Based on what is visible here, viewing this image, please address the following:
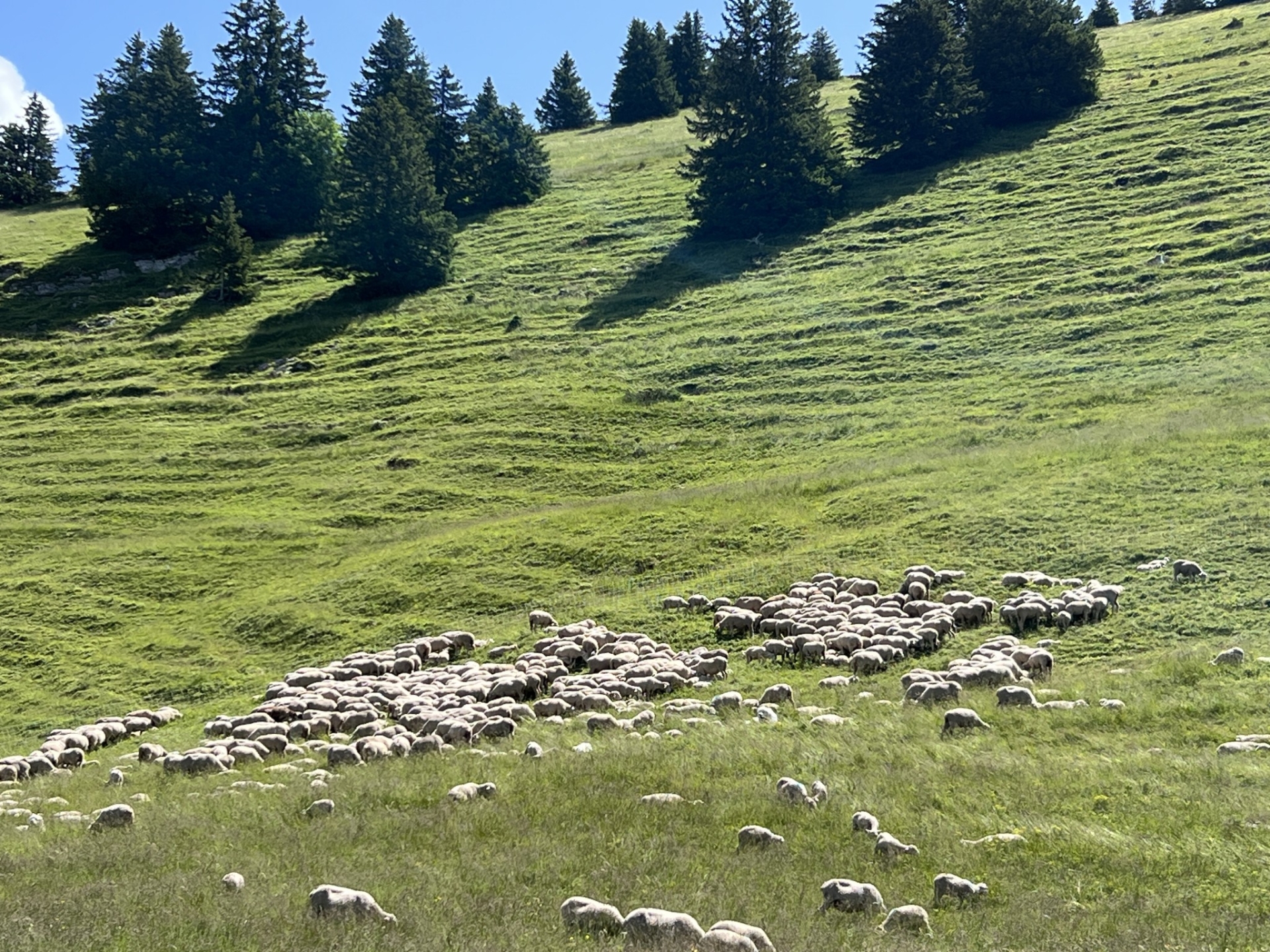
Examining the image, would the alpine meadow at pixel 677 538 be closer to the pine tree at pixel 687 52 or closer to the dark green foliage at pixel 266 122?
the dark green foliage at pixel 266 122

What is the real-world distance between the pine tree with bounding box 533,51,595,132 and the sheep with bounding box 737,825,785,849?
153 m

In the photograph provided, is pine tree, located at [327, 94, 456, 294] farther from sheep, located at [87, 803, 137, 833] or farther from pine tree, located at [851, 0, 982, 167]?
sheep, located at [87, 803, 137, 833]

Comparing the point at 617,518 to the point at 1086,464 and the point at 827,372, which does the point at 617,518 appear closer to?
the point at 1086,464

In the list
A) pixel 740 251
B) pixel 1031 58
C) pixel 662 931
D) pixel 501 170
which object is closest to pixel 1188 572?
pixel 662 931

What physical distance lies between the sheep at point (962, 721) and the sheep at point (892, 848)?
488 centimetres

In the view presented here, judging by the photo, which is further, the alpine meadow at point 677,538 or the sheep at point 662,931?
the alpine meadow at point 677,538

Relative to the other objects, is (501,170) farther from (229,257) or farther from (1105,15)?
(1105,15)

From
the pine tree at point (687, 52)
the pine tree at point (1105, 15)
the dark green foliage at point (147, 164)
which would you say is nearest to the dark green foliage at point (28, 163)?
the dark green foliage at point (147, 164)

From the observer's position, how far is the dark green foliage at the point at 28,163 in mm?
127750

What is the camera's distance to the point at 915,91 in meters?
95.2

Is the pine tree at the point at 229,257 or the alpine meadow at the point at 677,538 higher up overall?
the pine tree at the point at 229,257

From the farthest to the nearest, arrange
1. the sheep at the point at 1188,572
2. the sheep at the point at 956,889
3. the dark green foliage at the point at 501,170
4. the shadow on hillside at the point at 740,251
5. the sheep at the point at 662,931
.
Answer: the dark green foliage at the point at 501,170, the shadow on hillside at the point at 740,251, the sheep at the point at 1188,572, the sheep at the point at 956,889, the sheep at the point at 662,931

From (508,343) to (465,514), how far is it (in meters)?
27.2

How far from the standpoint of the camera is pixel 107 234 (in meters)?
101
